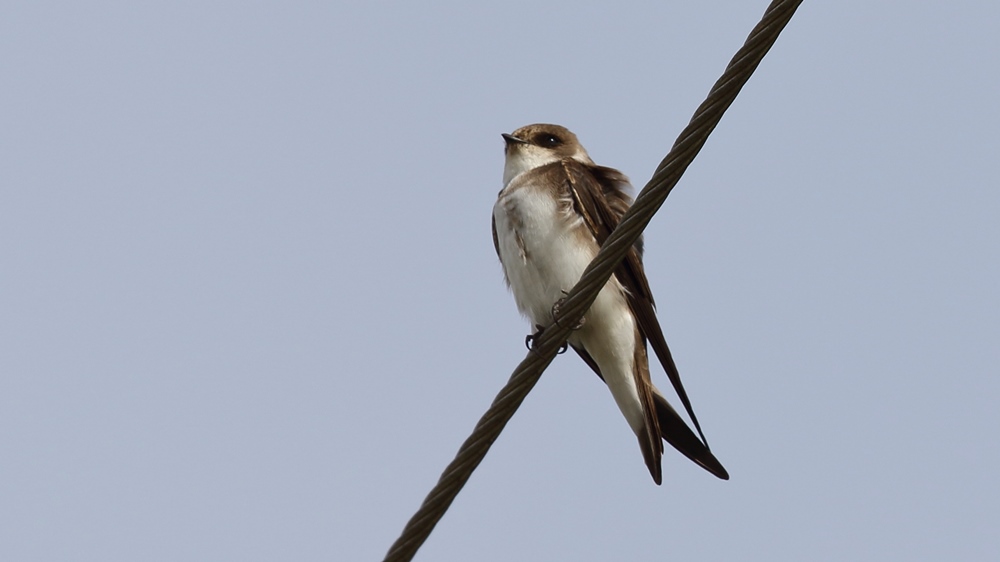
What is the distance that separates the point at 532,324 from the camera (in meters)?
5.84

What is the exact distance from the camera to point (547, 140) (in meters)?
6.95

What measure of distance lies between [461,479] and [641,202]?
0.87m

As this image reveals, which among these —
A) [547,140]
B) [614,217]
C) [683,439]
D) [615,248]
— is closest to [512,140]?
[547,140]

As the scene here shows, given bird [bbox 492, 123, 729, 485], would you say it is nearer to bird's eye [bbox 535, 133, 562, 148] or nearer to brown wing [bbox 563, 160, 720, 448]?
brown wing [bbox 563, 160, 720, 448]

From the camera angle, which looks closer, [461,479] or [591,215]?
[461,479]

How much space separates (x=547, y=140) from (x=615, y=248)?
3.55 meters

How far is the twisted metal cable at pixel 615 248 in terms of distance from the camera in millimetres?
3219

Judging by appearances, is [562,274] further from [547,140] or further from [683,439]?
[547,140]

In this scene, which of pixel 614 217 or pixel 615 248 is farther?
pixel 614 217

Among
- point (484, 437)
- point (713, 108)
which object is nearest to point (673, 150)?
point (713, 108)

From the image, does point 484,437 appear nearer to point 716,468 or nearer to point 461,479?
point 461,479

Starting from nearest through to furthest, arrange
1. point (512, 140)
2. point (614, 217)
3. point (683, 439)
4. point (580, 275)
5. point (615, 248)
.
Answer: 1. point (615, 248)
2. point (683, 439)
3. point (580, 275)
4. point (614, 217)
5. point (512, 140)

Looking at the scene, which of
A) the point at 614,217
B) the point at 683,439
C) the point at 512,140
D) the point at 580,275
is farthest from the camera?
the point at 512,140

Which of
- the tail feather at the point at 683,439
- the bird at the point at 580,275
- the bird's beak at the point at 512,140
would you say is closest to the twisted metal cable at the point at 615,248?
the tail feather at the point at 683,439
